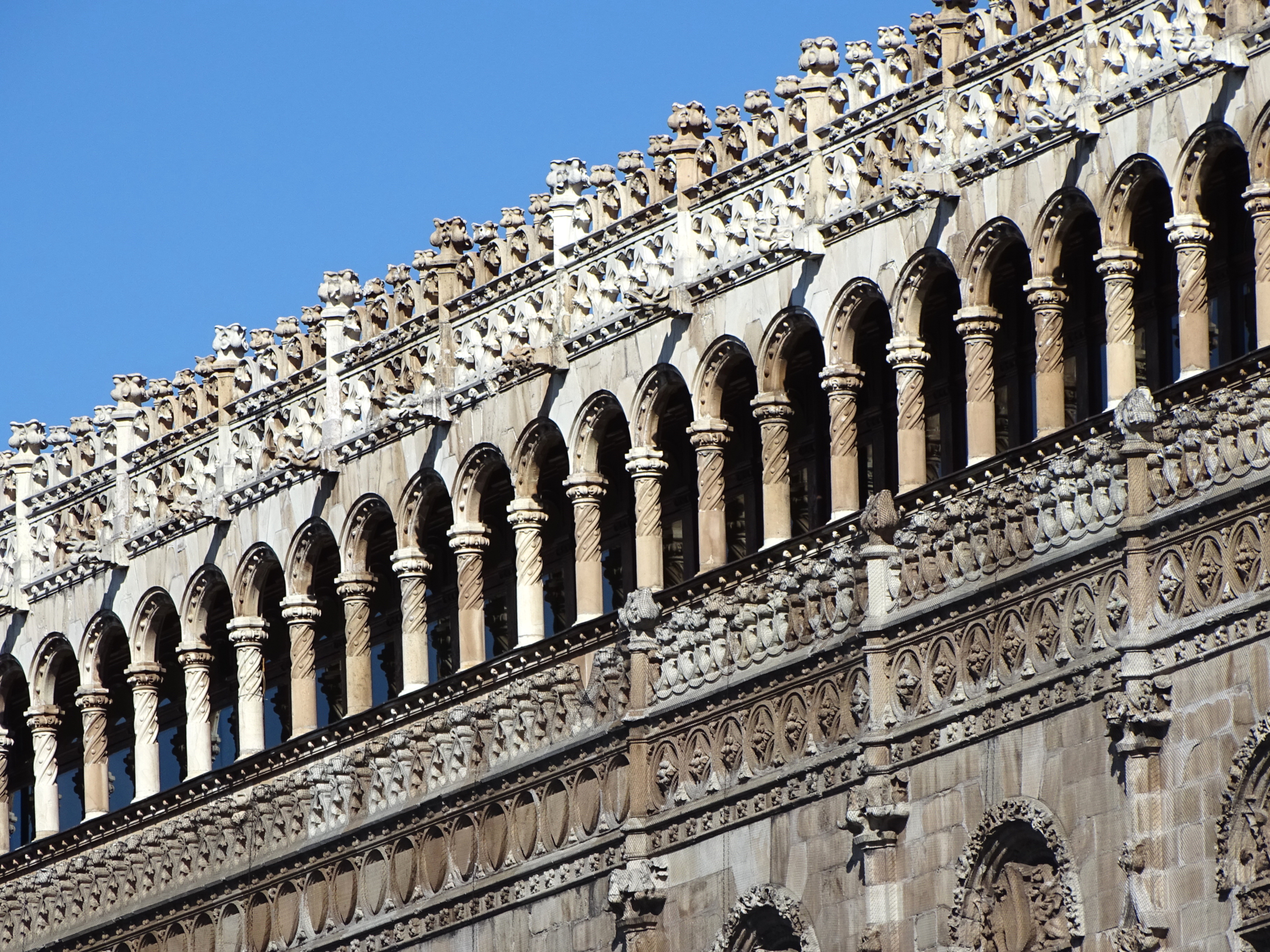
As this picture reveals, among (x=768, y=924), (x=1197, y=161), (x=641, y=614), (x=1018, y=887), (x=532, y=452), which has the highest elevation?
(x=532, y=452)

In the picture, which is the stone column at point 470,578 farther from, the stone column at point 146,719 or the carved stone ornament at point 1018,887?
the carved stone ornament at point 1018,887

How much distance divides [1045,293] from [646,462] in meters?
7.59

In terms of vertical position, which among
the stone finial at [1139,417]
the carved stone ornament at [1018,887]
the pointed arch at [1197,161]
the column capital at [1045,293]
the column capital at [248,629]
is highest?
the pointed arch at [1197,161]

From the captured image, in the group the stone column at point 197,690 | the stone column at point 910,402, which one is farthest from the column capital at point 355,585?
the stone column at point 910,402

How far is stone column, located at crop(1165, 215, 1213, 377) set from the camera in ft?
157

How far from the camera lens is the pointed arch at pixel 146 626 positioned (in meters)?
65.3

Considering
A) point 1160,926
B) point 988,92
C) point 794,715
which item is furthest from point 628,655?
point 1160,926

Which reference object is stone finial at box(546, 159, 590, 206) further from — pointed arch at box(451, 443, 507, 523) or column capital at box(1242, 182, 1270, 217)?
column capital at box(1242, 182, 1270, 217)

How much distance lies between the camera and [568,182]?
57344 millimetres

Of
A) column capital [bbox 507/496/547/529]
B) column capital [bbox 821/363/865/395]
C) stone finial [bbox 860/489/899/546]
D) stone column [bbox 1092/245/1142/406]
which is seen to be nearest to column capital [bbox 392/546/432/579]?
column capital [bbox 507/496/547/529]

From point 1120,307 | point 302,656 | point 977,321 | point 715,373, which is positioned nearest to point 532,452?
point 715,373

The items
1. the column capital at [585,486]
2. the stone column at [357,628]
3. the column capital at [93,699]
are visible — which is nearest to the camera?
the column capital at [585,486]

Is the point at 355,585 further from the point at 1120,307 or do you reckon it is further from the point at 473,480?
the point at 1120,307

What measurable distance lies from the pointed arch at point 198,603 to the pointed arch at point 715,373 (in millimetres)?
11017
